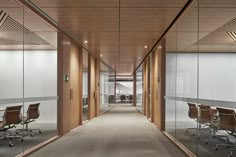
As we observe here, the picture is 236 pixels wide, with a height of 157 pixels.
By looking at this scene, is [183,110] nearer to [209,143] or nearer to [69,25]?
[209,143]

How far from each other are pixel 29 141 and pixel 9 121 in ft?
2.41

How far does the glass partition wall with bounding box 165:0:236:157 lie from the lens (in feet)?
18.7

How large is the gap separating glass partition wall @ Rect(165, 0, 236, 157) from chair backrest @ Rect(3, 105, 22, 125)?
3753mm

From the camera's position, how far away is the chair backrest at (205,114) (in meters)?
→ 5.59

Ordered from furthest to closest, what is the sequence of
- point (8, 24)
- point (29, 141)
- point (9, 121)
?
point (29, 141) < point (9, 121) < point (8, 24)

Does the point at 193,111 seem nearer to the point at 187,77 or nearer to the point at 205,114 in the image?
the point at 205,114

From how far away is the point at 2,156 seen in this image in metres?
5.74

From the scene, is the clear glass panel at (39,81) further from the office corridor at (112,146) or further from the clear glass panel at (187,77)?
the clear glass panel at (187,77)

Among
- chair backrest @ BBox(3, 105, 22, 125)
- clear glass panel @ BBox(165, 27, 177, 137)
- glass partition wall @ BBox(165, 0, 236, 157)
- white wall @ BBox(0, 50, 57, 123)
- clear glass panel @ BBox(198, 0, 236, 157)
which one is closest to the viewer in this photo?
clear glass panel @ BBox(198, 0, 236, 157)

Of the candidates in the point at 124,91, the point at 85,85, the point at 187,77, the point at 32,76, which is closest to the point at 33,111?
the point at 32,76

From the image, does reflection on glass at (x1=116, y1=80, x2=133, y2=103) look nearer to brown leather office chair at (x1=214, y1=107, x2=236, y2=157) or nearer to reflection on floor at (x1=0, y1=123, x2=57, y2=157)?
reflection on floor at (x1=0, y1=123, x2=57, y2=157)

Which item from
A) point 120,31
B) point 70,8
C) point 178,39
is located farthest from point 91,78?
point 70,8

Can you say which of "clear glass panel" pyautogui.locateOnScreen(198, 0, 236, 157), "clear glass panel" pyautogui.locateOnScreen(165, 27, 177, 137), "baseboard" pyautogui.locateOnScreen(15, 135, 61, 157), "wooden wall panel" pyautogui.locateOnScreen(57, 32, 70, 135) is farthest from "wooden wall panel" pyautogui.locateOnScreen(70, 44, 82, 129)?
"clear glass panel" pyautogui.locateOnScreen(198, 0, 236, 157)

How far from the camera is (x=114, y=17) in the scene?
7.22 m
